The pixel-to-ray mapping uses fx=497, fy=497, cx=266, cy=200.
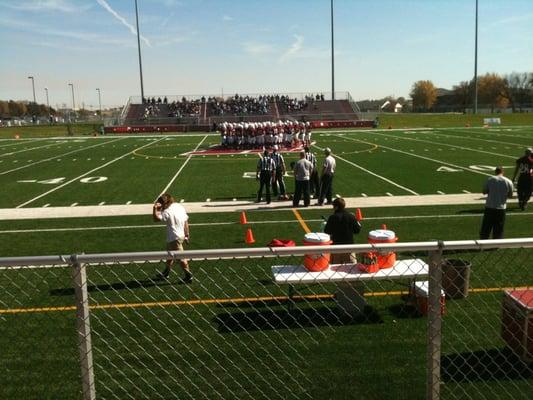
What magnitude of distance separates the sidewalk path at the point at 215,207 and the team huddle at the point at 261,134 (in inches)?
713

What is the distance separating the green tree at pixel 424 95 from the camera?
13750cm

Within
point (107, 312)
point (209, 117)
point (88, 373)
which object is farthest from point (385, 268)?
point (209, 117)

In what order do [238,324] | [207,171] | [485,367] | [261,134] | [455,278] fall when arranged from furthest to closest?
[261,134] → [207,171] → [455,278] → [238,324] → [485,367]

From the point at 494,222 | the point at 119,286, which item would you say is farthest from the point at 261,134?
the point at 119,286

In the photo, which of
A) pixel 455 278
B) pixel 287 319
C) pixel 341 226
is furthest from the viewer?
pixel 341 226

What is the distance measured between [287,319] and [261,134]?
27.7m

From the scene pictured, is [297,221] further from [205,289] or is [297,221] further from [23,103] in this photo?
[23,103]

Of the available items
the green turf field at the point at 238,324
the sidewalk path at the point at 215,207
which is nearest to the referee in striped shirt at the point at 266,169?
the sidewalk path at the point at 215,207

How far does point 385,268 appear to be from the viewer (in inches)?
265

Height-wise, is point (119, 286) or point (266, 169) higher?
point (266, 169)

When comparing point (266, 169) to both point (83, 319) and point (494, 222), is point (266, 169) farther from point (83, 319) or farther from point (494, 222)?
point (83, 319)

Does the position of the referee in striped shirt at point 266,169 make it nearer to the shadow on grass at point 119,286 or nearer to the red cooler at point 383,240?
the shadow on grass at point 119,286

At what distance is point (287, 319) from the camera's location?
6656mm

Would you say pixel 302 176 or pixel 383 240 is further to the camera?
pixel 302 176
